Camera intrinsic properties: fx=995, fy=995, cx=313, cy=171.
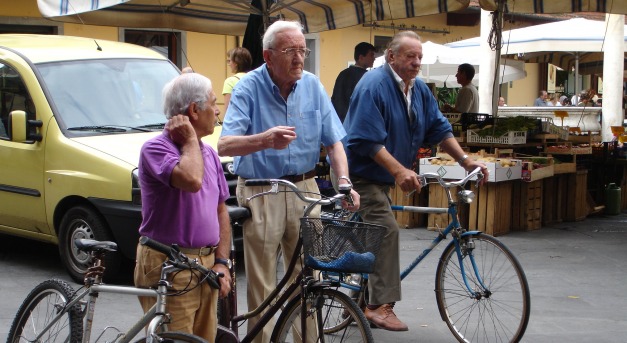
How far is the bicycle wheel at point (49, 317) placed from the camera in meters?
4.30

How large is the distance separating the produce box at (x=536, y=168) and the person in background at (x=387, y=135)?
4432 millimetres

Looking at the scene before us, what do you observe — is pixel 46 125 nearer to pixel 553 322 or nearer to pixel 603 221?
pixel 553 322

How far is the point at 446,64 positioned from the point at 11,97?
12.5 m

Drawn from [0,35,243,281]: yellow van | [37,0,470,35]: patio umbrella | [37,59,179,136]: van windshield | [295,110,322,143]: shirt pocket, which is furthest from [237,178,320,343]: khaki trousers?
[37,0,470,35]: patio umbrella

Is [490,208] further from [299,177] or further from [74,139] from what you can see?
[299,177]

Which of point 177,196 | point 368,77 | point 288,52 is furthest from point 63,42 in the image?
point 177,196

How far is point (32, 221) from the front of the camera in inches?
330

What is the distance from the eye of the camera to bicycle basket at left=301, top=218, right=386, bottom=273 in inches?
163

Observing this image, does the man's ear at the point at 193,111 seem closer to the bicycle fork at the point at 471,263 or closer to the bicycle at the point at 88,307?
the bicycle at the point at 88,307

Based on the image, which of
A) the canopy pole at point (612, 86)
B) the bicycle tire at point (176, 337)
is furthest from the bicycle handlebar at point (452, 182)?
the canopy pole at point (612, 86)

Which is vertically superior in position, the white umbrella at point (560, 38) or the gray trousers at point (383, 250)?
the white umbrella at point (560, 38)

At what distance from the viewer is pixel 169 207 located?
4.04 m

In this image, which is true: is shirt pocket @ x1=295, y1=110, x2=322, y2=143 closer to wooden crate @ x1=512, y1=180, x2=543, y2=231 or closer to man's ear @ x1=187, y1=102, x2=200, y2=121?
man's ear @ x1=187, y1=102, x2=200, y2=121

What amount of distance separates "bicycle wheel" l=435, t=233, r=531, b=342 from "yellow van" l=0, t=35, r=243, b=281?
2443mm
